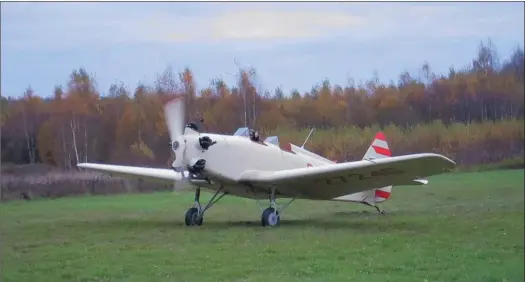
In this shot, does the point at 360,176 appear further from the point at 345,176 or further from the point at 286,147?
the point at 286,147

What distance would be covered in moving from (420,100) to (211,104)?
7.76 feet

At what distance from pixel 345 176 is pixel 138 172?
2.51m

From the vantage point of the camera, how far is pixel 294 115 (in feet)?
28.1

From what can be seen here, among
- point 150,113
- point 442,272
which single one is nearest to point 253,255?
point 442,272

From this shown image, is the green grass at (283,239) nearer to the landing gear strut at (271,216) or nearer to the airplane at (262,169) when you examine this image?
the landing gear strut at (271,216)

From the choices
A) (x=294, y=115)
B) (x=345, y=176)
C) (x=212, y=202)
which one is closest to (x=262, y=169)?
(x=212, y=202)

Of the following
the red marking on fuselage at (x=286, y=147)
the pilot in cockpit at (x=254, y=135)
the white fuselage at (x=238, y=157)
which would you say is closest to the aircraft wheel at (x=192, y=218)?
the white fuselage at (x=238, y=157)

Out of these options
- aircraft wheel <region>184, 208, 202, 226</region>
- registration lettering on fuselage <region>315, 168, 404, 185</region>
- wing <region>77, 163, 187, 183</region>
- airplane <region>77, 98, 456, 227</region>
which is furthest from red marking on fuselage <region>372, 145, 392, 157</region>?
aircraft wheel <region>184, 208, 202, 226</region>

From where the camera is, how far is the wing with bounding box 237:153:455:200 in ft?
27.5

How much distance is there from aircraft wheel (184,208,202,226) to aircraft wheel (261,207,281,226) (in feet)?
2.74

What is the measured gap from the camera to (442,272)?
5605 millimetres

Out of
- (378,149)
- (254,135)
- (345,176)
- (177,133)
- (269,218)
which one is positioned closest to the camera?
(378,149)

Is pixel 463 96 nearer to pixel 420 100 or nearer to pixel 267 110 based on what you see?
pixel 420 100

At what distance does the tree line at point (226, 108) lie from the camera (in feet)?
24.9
